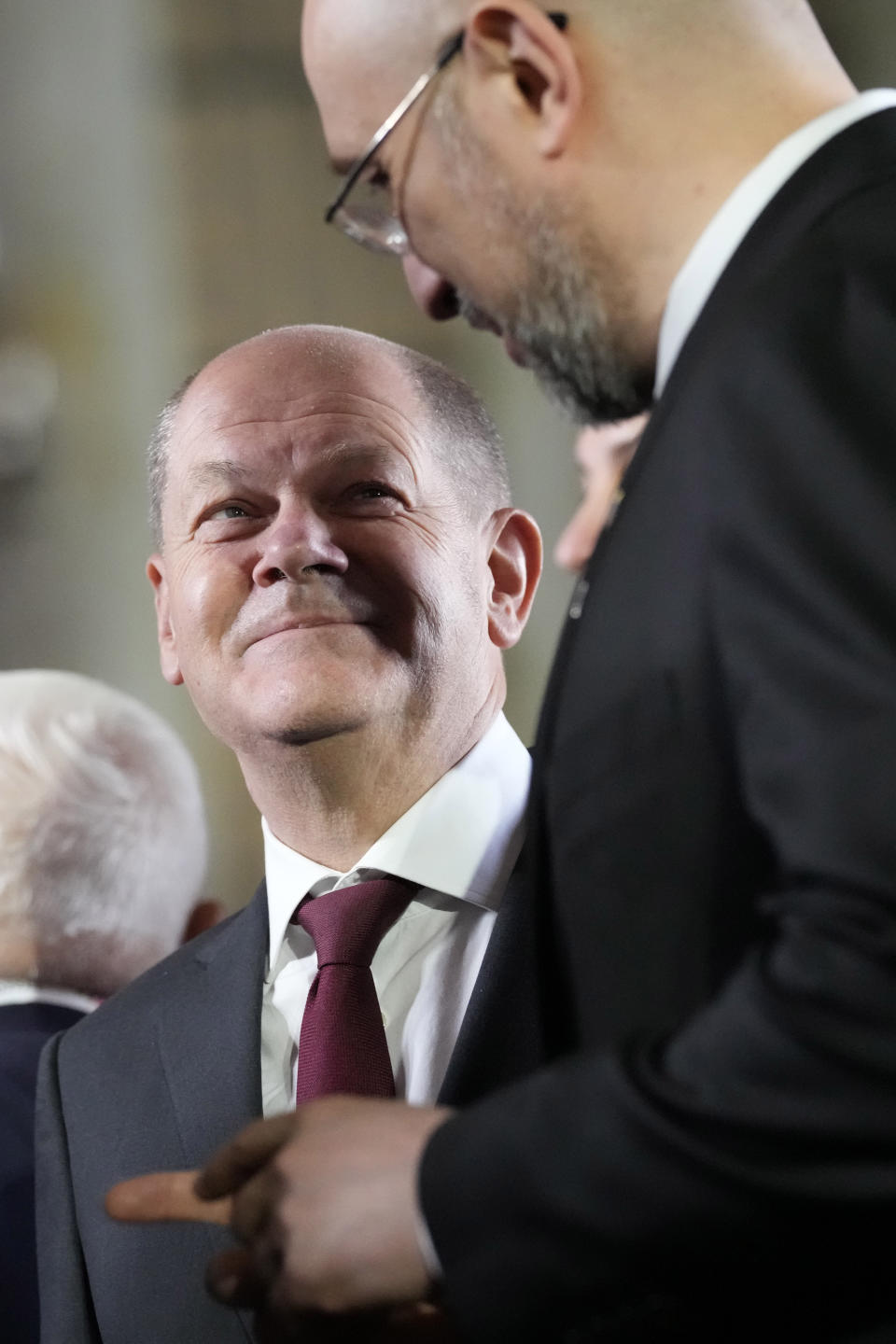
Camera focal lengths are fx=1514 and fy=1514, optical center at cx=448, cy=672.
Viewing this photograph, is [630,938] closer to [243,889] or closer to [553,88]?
[553,88]

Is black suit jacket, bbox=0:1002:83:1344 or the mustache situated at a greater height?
the mustache

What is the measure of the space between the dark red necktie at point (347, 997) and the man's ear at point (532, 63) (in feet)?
3.73

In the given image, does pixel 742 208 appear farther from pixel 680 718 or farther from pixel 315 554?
pixel 315 554

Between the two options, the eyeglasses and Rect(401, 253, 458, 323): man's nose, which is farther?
Rect(401, 253, 458, 323): man's nose

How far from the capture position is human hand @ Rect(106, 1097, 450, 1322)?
1066 millimetres

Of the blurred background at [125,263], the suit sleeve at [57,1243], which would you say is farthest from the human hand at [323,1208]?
the blurred background at [125,263]

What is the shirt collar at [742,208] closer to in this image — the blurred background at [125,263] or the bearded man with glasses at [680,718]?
the bearded man with glasses at [680,718]

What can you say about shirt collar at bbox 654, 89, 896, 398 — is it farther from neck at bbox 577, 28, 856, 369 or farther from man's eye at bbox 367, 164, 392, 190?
man's eye at bbox 367, 164, 392, 190

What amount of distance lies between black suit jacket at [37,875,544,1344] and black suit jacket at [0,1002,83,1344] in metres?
0.09

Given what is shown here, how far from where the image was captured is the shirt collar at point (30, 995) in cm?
259

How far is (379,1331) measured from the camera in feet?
3.92

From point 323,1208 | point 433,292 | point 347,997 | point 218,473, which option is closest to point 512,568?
point 218,473

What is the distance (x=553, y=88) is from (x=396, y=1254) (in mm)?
957

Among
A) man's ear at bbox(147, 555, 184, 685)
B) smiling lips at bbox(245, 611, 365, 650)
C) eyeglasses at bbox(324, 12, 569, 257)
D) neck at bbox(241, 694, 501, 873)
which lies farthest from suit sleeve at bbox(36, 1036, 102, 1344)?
eyeglasses at bbox(324, 12, 569, 257)
